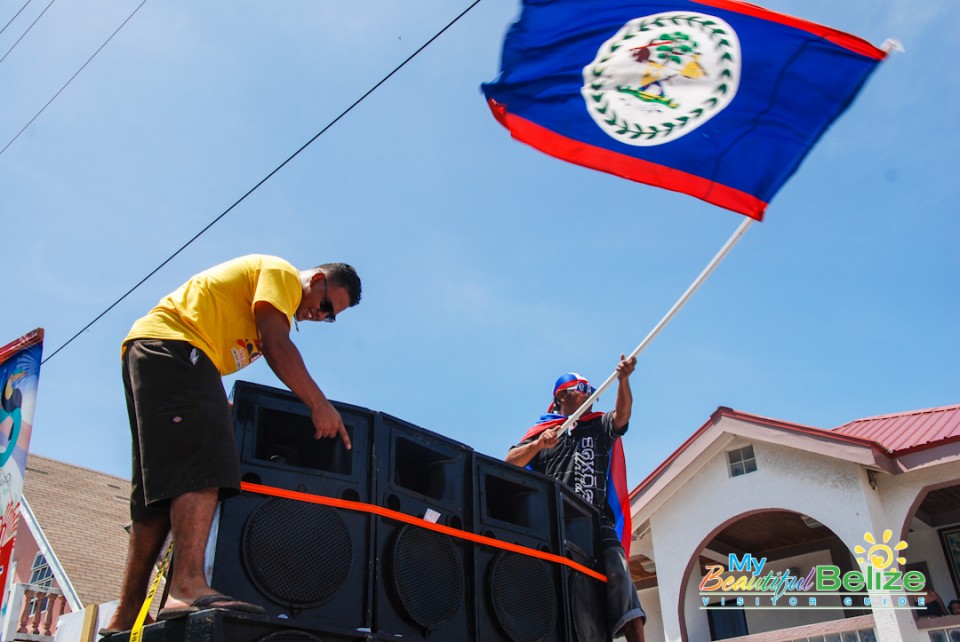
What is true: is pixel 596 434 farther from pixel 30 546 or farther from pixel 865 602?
pixel 30 546

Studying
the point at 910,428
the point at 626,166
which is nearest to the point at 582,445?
the point at 626,166

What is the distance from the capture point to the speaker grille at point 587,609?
14.4ft

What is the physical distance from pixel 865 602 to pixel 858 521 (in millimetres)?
1166

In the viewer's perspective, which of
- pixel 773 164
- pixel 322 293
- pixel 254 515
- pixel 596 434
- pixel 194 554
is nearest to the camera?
pixel 194 554

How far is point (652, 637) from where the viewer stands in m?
14.5

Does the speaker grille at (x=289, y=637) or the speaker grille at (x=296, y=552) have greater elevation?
the speaker grille at (x=296, y=552)

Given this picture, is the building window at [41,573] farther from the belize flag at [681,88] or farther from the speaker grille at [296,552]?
the speaker grille at [296,552]

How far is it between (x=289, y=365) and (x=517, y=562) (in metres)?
1.55

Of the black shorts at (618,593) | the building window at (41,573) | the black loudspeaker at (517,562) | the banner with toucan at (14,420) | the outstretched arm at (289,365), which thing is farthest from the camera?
the building window at (41,573)

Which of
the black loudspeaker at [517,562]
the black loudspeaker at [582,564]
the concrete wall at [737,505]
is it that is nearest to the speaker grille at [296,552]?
the black loudspeaker at [517,562]

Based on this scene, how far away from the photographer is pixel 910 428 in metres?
12.4

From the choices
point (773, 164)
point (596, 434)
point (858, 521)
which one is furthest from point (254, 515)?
point (858, 521)

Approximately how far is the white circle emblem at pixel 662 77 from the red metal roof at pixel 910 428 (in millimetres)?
7882

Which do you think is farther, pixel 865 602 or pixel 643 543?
pixel 643 543
